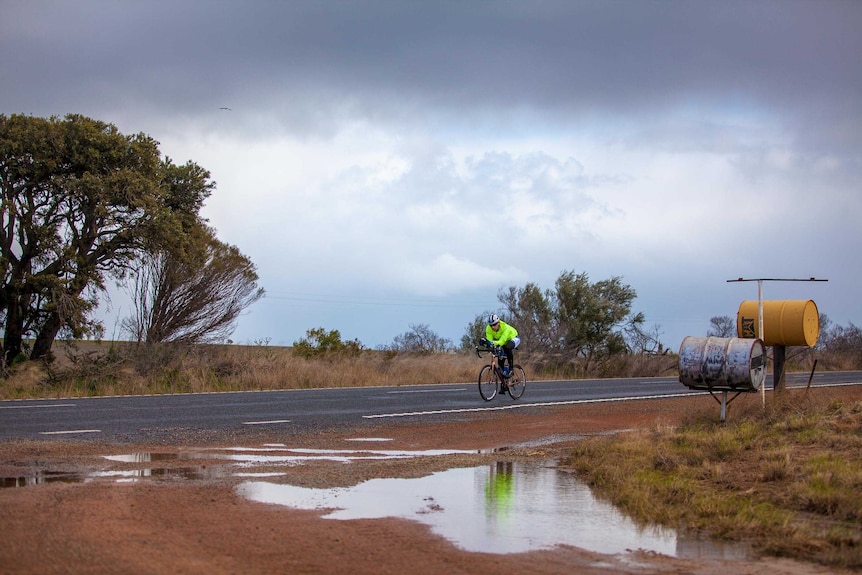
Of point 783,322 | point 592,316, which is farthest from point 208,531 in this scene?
point 592,316

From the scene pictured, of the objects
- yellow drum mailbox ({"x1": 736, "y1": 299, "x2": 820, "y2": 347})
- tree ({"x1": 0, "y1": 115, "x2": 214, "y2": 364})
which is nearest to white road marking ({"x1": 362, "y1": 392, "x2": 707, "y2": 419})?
yellow drum mailbox ({"x1": 736, "y1": 299, "x2": 820, "y2": 347})

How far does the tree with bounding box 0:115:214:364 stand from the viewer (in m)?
29.9

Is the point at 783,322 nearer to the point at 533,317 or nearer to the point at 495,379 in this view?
the point at 495,379

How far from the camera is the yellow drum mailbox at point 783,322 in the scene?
1463 cm

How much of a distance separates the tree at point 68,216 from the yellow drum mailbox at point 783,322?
860 inches

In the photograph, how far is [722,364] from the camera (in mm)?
13203

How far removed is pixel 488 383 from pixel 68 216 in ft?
55.5

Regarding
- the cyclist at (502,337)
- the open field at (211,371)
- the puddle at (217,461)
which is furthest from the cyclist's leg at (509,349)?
the puddle at (217,461)

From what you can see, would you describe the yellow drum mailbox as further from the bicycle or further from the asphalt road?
the bicycle

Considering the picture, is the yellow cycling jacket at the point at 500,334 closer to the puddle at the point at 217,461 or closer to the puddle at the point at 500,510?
the puddle at the point at 217,461

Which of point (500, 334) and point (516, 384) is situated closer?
point (500, 334)

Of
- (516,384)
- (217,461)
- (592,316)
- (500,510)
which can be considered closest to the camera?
(500,510)

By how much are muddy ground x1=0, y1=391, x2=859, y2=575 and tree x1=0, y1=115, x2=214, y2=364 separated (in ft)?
66.4

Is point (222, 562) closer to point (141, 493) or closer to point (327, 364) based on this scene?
point (141, 493)
